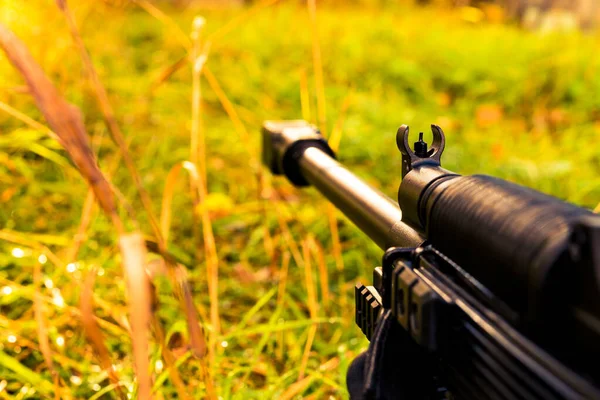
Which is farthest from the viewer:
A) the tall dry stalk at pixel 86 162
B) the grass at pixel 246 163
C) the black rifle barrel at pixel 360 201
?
the grass at pixel 246 163

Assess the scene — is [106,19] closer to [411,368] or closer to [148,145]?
[148,145]

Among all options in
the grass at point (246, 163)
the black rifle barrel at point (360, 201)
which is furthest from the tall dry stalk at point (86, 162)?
the black rifle barrel at point (360, 201)

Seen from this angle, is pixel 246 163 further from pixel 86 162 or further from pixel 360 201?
pixel 86 162

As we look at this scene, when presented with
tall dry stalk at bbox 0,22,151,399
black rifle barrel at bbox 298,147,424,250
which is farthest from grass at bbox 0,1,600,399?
black rifle barrel at bbox 298,147,424,250

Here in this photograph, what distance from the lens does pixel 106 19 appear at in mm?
4574

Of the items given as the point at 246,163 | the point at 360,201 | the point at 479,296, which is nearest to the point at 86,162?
the point at 479,296

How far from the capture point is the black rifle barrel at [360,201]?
89 centimetres

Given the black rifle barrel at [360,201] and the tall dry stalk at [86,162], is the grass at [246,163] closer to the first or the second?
the tall dry stalk at [86,162]

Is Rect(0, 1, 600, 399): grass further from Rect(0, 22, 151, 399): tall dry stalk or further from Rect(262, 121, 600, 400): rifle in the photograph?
Rect(262, 121, 600, 400): rifle

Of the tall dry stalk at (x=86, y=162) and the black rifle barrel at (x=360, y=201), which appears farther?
the black rifle barrel at (x=360, y=201)

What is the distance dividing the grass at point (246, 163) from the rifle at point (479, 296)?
0.96 feet

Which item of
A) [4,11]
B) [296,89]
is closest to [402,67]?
[296,89]

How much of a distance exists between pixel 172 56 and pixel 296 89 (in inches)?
42.6

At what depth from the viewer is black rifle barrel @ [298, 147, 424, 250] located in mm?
891
